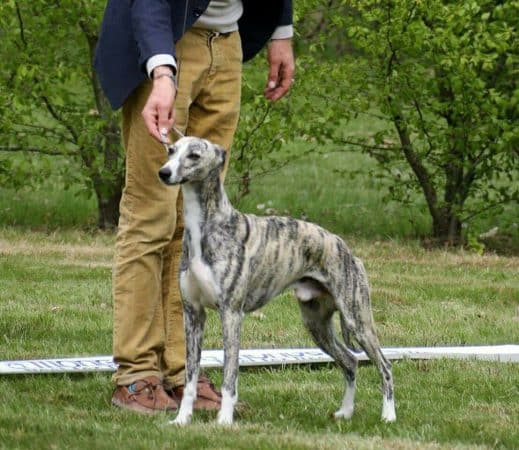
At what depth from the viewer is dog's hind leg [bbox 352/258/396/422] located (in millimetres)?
5082

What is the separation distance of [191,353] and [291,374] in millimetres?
1279

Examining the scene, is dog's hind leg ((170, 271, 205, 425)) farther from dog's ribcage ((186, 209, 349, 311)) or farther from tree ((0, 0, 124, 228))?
tree ((0, 0, 124, 228))

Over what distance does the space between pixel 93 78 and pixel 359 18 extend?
2.23 metres

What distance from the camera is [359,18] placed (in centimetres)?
1084

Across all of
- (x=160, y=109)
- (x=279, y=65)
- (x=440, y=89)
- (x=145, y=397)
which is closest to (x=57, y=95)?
(x=440, y=89)

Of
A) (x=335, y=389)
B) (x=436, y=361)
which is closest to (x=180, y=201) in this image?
(x=335, y=389)

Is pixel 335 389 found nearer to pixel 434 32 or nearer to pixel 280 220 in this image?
pixel 280 220

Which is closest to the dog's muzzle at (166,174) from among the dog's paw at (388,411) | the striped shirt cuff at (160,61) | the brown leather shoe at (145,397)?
the striped shirt cuff at (160,61)

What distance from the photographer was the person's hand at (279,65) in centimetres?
552

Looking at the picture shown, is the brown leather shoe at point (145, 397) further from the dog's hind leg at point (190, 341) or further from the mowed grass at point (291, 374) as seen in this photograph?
the dog's hind leg at point (190, 341)

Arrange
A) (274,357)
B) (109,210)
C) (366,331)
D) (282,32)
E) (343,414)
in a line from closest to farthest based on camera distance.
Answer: (366,331), (343,414), (282,32), (274,357), (109,210)

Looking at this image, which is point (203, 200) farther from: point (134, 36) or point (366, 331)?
point (366, 331)

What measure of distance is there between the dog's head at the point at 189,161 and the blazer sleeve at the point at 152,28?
369mm

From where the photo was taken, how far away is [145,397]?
5.20 meters
